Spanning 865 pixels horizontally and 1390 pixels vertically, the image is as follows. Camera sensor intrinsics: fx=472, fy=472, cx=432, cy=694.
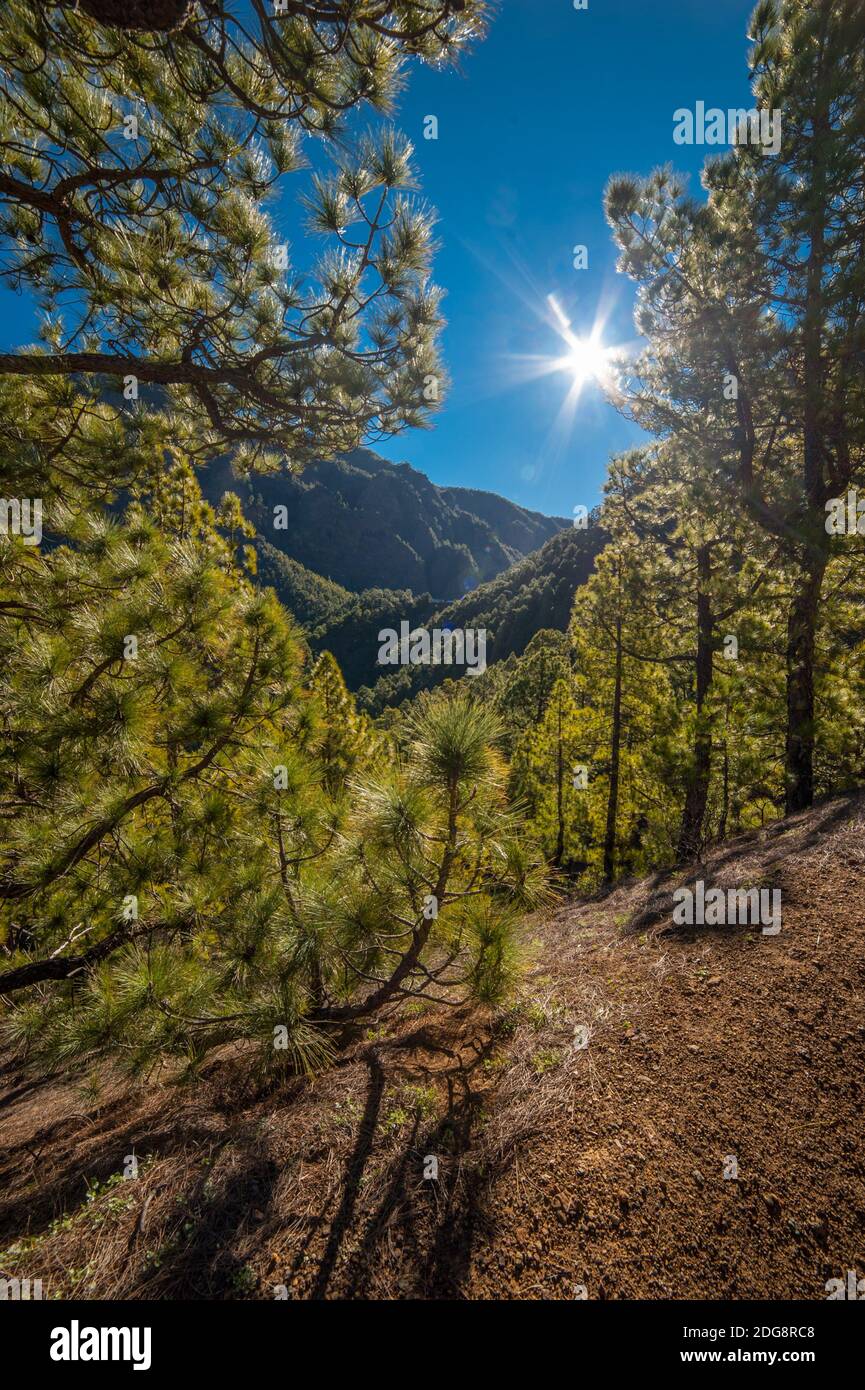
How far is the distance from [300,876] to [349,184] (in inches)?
182

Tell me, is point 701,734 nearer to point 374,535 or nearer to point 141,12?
point 141,12

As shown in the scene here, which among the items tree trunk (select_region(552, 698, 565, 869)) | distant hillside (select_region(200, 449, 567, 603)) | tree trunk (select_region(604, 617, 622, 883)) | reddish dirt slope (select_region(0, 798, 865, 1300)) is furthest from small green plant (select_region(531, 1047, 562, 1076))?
distant hillside (select_region(200, 449, 567, 603))

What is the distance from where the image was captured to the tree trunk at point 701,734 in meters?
7.45

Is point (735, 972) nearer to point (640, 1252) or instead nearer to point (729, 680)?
point (640, 1252)

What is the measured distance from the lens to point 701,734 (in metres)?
7.51

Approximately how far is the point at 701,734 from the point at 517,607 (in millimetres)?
69910

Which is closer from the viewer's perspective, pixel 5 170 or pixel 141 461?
pixel 5 170

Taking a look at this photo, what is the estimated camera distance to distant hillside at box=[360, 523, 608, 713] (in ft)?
232

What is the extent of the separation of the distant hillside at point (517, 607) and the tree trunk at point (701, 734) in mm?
52124

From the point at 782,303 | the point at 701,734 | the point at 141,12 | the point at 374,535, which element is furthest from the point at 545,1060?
the point at 374,535

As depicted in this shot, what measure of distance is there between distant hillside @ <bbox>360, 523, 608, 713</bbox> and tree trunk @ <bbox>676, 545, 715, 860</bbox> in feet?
171
